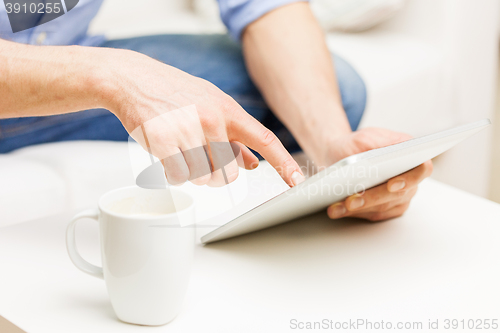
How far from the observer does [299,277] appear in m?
0.43

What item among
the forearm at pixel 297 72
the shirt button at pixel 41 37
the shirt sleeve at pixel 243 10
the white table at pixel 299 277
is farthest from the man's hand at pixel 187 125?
the shirt sleeve at pixel 243 10

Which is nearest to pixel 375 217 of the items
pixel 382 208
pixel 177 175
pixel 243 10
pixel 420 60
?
pixel 382 208

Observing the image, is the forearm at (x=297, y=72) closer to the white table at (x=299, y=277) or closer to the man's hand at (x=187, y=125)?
the white table at (x=299, y=277)

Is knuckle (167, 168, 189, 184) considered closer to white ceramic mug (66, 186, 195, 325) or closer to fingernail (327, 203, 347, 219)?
white ceramic mug (66, 186, 195, 325)

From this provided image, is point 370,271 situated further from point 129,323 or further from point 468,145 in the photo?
point 468,145

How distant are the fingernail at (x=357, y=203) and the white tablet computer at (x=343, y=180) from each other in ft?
0.04

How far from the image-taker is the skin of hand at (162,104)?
1.12 ft

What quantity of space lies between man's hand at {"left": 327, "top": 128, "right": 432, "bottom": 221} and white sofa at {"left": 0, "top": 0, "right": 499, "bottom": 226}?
36cm

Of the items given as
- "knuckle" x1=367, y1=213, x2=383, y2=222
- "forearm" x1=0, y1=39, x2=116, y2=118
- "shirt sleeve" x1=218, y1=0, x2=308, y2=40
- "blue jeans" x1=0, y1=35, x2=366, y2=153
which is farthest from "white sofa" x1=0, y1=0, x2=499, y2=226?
"knuckle" x1=367, y1=213, x2=383, y2=222

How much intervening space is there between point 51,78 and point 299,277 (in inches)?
10.6

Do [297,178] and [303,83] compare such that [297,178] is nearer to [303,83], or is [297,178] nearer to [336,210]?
[336,210]

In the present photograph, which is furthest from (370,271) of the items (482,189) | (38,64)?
(482,189)

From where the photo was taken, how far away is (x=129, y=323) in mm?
356

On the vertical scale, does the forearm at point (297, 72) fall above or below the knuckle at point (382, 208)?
above
